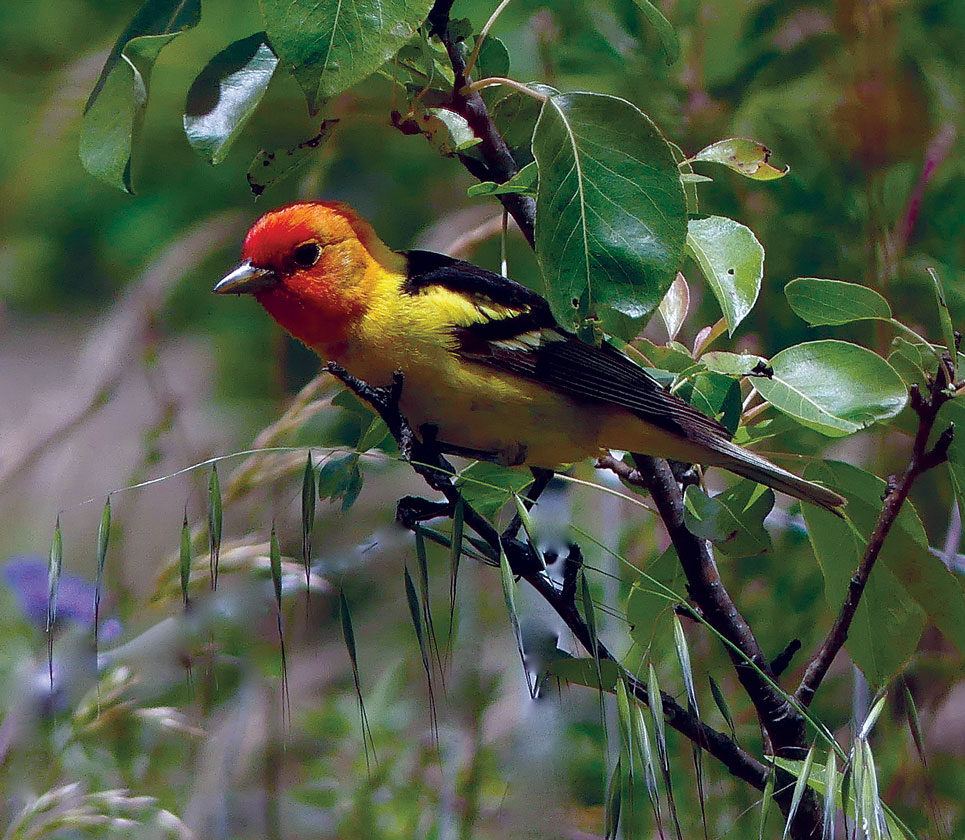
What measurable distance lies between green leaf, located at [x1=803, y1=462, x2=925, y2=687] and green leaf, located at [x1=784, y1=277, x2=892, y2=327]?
0.40 ft

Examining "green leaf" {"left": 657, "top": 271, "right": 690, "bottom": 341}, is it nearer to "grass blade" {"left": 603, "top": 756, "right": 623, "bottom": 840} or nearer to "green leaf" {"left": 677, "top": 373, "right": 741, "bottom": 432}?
"green leaf" {"left": 677, "top": 373, "right": 741, "bottom": 432}

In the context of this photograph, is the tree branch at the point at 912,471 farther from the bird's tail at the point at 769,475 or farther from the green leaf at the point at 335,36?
the green leaf at the point at 335,36

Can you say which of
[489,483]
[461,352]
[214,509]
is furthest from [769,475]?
[214,509]

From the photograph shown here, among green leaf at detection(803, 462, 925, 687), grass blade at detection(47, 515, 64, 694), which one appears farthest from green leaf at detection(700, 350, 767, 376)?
grass blade at detection(47, 515, 64, 694)

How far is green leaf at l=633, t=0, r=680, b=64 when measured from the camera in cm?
75

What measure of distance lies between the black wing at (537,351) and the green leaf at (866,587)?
185 mm

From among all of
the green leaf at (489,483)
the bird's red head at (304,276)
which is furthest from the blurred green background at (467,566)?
the green leaf at (489,483)

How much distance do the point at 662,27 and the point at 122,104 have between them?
39 cm

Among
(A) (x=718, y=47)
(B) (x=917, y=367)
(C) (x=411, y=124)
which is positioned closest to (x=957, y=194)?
(A) (x=718, y=47)

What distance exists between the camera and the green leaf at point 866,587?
0.81 m

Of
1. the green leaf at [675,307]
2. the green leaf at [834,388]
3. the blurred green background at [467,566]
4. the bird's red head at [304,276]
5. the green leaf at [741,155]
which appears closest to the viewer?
the green leaf at [834,388]

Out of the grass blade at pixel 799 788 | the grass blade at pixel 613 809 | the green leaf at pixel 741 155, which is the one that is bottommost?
the grass blade at pixel 613 809

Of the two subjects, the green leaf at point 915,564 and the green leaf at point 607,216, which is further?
the green leaf at point 915,564

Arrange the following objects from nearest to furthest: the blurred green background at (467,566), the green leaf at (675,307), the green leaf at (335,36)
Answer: the green leaf at (335,36) → the green leaf at (675,307) → the blurred green background at (467,566)
